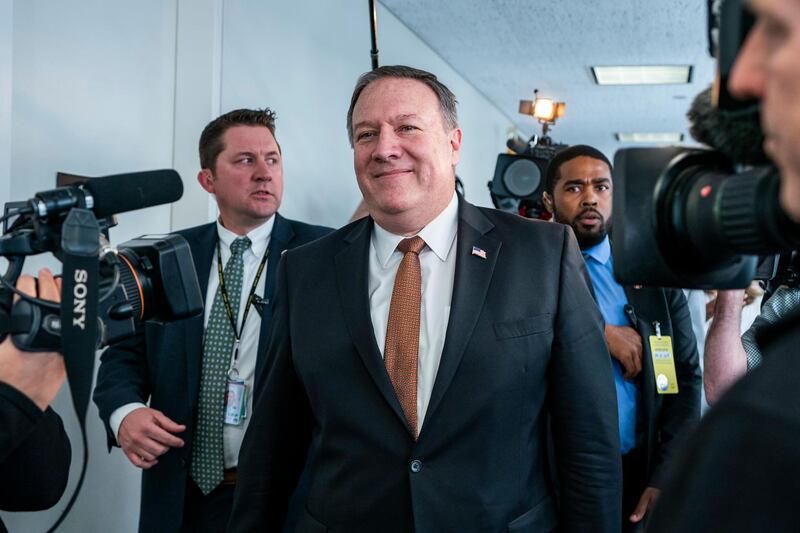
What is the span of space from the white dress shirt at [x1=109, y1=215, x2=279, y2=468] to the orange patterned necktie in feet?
2.00

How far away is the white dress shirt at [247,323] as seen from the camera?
2.02 metres

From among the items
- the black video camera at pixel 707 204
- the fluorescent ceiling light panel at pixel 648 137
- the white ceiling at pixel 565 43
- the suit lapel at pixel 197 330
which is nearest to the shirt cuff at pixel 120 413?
the suit lapel at pixel 197 330

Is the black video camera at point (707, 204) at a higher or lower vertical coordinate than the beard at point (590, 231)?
lower

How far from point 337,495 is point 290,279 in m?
0.48

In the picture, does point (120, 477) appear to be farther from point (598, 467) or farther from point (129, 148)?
point (598, 467)

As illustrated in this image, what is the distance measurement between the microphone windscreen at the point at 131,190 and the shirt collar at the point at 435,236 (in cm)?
51

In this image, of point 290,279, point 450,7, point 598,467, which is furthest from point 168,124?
point 450,7

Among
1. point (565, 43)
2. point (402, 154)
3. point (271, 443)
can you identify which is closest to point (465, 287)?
point (402, 154)

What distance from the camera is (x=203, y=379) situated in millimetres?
2072

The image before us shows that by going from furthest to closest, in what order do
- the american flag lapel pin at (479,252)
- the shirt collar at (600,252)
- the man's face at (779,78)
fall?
1. the shirt collar at (600,252)
2. the american flag lapel pin at (479,252)
3. the man's face at (779,78)

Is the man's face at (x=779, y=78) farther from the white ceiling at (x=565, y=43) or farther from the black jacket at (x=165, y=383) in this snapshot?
the white ceiling at (x=565, y=43)

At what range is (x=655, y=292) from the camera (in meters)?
2.10

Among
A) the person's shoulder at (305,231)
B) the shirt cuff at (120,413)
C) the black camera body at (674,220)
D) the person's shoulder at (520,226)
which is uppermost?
the person's shoulder at (305,231)

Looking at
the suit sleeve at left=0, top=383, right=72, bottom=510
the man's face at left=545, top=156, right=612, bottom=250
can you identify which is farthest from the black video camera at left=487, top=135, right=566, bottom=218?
the suit sleeve at left=0, top=383, right=72, bottom=510
